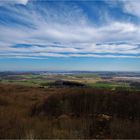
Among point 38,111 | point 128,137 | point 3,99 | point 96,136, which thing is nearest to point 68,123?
point 96,136

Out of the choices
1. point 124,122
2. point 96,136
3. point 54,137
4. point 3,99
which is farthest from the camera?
point 3,99

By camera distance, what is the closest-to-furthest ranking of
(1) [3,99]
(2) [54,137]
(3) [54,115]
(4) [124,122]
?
(2) [54,137], (4) [124,122], (3) [54,115], (1) [3,99]

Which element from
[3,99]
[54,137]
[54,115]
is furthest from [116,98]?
[3,99]

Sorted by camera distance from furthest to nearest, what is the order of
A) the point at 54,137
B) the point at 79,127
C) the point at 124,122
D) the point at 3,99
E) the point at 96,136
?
the point at 3,99 < the point at 124,122 < the point at 79,127 < the point at 96,136 < the point at 54,137

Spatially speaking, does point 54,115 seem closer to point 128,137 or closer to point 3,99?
point 128,137

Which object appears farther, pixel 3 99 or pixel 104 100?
pixel 3 99

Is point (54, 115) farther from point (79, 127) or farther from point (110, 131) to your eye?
point (110, 131)

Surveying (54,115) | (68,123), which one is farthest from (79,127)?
(54,115)

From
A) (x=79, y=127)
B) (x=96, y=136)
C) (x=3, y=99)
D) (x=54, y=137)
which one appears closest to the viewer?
(x=54, y=137)

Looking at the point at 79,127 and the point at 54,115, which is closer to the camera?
the point at 79,127
